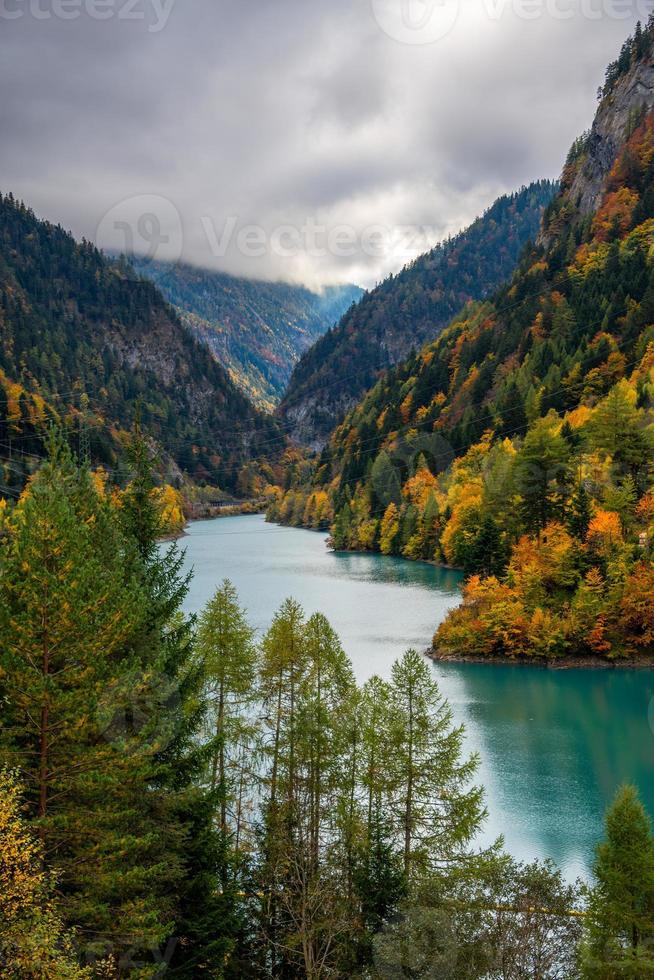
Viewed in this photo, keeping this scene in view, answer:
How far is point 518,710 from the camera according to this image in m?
37.4

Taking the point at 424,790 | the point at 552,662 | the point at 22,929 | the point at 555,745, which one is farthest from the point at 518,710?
the point at 22,929

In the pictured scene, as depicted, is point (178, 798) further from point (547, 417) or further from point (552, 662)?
point (547, 417)

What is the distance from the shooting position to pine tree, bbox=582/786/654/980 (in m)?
13.0

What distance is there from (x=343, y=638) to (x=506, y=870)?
1323 inches

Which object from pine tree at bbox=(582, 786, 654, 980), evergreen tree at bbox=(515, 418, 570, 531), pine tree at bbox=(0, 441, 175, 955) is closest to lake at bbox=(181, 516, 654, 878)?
pine tree at bbox=(582, 786, 654, 980)

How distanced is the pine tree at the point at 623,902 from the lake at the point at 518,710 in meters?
8.90

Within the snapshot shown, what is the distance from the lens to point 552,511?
52.5 metres

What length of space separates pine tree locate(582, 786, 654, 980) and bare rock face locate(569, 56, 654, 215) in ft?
383

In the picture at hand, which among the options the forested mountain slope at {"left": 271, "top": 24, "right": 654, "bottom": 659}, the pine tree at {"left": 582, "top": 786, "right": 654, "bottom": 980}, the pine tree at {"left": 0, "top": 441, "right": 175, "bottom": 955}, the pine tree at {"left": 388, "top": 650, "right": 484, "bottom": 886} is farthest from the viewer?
the forested mountain slope at {"left": 271, "top": 24, "right": 654, "bottom": 659}

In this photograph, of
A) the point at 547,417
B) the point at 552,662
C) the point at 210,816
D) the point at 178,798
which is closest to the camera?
the point at 178,798

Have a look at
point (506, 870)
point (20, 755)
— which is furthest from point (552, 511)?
point (20, 755)

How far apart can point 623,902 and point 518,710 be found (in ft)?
80.6

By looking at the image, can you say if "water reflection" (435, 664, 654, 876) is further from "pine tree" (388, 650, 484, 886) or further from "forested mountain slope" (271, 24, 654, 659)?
"pine tree" (388, 650, 484, 886)

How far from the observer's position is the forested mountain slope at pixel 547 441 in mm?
45688
